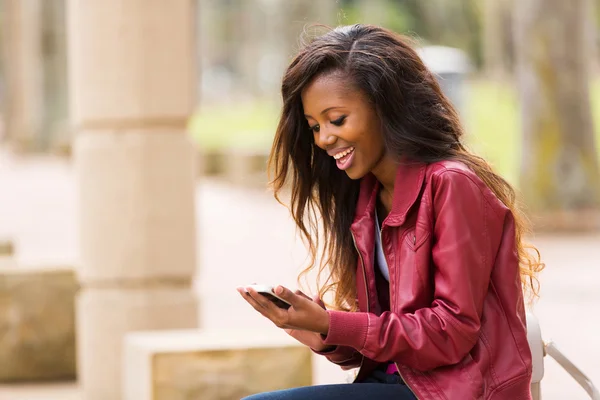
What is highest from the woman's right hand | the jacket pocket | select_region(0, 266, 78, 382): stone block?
the jacket pocket

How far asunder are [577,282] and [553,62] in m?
4.14

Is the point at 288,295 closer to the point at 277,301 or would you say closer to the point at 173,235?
the point at 277,301

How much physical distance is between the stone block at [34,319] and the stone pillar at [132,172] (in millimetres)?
892

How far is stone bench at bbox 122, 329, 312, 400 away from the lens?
5.45 meters

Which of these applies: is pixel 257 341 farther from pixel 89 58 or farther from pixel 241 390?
pixel 89 58

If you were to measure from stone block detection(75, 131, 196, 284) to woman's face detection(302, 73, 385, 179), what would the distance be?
344 centimetres

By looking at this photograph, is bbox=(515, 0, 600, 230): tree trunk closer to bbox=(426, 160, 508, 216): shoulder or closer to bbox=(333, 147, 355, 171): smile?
bbox=(333, 147, 355, 171): smile

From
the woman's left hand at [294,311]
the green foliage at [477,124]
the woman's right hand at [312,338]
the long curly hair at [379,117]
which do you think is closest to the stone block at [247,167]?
the green foliage at [477,124]

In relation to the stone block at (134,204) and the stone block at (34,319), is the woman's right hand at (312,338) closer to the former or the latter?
the stone block at (134,204)

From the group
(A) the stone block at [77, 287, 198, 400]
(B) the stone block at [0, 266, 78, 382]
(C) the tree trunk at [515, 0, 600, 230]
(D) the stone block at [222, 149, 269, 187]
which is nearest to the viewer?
(A) the stone block at [77, 287, 198, 400]

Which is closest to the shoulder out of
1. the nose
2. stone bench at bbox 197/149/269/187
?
the nose

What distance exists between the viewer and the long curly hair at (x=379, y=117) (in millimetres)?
3107

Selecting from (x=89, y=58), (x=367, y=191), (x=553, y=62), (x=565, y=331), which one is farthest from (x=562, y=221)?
(x=367, y=191)

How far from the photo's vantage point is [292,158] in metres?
3.37
